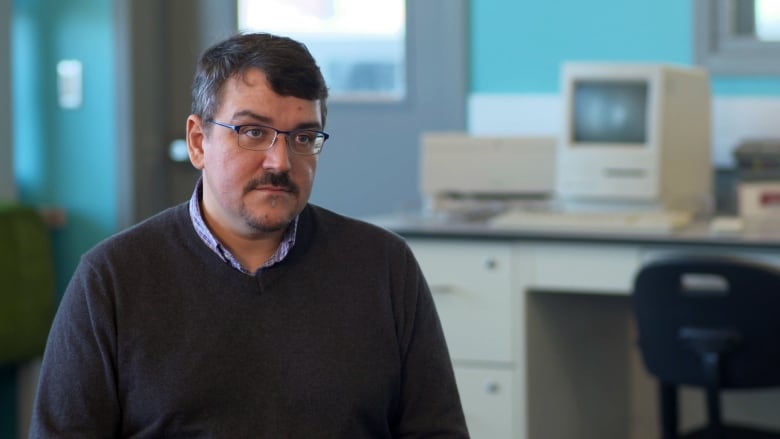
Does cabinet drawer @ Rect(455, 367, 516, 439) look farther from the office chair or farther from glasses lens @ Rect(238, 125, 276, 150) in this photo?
glasses lens @ Rect(238, 125, 276, 150)

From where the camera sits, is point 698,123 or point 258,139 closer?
point 258,139

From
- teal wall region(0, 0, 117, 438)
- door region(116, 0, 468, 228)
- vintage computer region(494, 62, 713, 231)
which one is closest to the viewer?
vintage computer region(494, 62, 713, 231)

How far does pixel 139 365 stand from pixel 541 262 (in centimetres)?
163

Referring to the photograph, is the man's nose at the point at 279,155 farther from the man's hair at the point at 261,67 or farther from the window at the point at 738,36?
the window at the point at 738,36

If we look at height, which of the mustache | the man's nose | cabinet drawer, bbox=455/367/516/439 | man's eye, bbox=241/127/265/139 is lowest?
cabinet drawer, bbox=455/367/516/439

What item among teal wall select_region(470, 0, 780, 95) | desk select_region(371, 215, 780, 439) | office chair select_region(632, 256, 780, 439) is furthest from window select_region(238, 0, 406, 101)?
office chair select_region(632, 256, 780, 439)

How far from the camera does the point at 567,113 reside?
3273 millimetres

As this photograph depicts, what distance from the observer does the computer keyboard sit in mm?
2948

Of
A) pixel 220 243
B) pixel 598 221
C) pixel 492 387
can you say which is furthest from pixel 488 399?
pixel 220 243

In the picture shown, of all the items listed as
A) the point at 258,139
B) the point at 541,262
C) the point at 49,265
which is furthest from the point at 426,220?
the point at 258,139

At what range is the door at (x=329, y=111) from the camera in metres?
3.85

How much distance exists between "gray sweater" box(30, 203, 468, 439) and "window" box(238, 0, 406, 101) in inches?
93.1

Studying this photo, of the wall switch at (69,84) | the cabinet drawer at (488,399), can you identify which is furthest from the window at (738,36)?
the wall switch at (69,84)

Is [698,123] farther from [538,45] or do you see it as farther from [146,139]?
[146,139]
